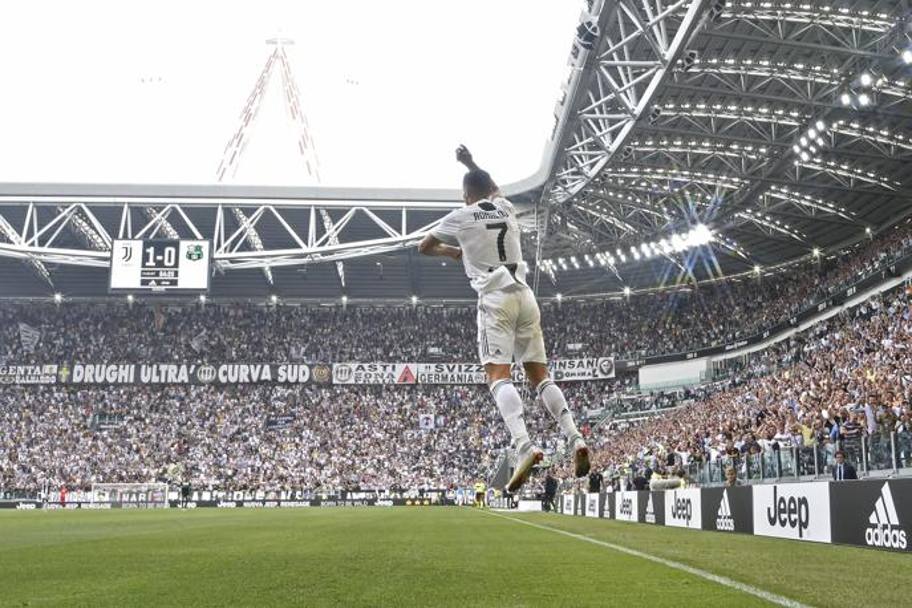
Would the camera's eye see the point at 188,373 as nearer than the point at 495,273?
No

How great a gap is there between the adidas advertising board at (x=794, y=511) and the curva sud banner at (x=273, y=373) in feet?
129

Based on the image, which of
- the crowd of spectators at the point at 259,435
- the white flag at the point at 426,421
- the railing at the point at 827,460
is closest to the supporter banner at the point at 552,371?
the crowd of spectators at the point at 259,435

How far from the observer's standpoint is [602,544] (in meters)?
7.83

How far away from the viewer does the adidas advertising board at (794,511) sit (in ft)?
29.0

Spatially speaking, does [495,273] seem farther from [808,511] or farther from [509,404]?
[808,511]

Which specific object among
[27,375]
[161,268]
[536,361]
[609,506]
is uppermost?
[161,268]

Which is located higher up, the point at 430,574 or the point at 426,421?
the point at 430,574

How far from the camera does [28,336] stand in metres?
51.1

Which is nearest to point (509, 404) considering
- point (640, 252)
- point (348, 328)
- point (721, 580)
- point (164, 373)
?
point (721, 580)

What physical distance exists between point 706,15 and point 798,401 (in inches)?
507

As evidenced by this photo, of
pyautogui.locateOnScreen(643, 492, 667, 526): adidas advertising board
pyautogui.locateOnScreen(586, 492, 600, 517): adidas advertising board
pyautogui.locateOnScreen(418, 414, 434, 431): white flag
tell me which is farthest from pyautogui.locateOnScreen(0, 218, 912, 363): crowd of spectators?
pyautogui.locateOnScreen(643, 492, 667, 526): adidas advertising board

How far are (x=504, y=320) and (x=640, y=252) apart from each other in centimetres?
4234

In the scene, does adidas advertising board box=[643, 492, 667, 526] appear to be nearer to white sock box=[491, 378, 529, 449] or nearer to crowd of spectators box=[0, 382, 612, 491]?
white sock box=[491, 378, 529, 449]

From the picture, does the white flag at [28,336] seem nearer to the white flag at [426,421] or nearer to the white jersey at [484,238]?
the white flag at [426,421]
